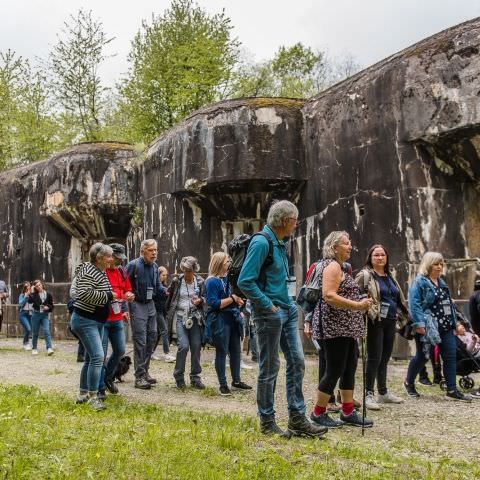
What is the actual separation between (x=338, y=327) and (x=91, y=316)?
2.41m

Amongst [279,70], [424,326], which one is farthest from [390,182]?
[279,70]

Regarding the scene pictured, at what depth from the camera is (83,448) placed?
4.21 m

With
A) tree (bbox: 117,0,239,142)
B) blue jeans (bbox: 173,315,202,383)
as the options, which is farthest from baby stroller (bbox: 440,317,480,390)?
tree (bbox: 117,0,239,142)

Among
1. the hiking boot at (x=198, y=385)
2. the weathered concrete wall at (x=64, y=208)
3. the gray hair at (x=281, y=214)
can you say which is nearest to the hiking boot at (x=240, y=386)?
the hiking boot at (x=198, y=385)

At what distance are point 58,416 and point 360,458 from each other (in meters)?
2.54

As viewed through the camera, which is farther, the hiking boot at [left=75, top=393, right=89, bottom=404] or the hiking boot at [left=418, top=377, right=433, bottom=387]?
the hiking boot at [left=418, top=377, right=433, bottom=387]

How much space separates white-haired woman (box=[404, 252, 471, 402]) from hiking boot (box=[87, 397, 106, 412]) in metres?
3.49

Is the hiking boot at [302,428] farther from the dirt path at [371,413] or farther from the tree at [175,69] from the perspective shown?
the tree at [175,69]

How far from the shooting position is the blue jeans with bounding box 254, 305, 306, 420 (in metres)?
4.99

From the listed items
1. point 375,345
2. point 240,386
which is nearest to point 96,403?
point 240,386

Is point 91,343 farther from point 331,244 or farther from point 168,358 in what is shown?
point 168,358

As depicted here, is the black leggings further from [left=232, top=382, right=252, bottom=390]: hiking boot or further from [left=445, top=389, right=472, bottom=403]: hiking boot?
[left=232, top=382, right=252, bottom=390]: hiking boot

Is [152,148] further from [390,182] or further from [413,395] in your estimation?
[413,395]

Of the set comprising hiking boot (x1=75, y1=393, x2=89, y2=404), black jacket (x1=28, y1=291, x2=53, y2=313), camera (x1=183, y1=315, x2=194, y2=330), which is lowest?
hiking boot (x1=75, y1=393, x2=89, y2=404)
